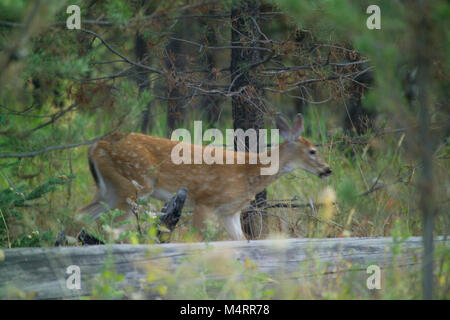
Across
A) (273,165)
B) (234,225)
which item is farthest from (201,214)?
(273,165)

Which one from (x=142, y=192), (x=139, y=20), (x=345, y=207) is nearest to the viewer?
(x=139, y=20)

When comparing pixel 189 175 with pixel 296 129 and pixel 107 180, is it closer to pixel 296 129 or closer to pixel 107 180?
pixel 107 180

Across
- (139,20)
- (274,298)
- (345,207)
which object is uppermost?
(139,20)

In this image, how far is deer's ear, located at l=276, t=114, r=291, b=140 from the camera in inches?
280

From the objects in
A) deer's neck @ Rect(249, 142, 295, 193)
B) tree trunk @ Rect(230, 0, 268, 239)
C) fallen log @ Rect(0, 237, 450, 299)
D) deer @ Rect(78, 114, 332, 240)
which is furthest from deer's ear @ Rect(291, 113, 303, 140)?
fallen log @ Rect(0, 237, 450, 299)

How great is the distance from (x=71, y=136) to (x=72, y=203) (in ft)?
14.5

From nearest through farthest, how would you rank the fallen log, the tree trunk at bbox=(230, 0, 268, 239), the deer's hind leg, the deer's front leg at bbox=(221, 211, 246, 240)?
1. the fallen log
2. the tree trunk at bbox=(230, 0, 268, 239)
3. the deer's front leg at bbox=(221, 211, 246, 240)
4. the deer's hind leg

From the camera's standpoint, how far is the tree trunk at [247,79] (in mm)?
6438

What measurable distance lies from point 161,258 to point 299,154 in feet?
12.9

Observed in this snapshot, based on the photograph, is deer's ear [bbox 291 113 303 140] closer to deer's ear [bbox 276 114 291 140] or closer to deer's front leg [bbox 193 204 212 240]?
deer's ear [bbox 276 114 291 140]

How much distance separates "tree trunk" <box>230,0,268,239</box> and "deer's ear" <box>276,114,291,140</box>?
0.21m

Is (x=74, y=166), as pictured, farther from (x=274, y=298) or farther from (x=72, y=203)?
(x=274, y=298)
